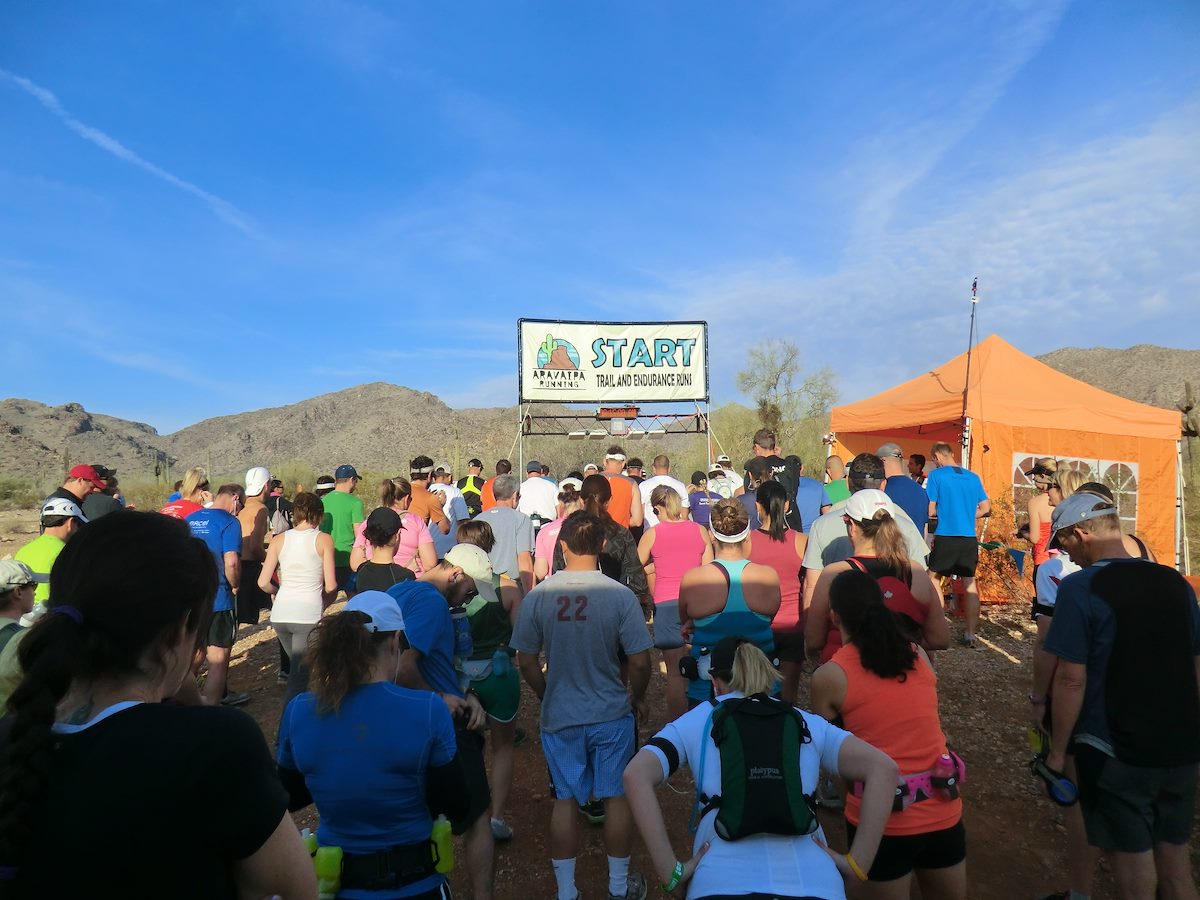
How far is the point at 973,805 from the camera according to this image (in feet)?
14.0

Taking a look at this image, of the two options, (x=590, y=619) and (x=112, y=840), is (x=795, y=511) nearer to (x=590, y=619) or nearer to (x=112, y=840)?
(x=590, y=619)

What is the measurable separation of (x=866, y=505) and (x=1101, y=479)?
29.7 ft

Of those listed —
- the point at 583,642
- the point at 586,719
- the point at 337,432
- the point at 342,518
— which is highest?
the point at 337,432

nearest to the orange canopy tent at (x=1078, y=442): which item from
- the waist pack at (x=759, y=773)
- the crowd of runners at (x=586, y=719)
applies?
the crowd of runners at (x=586, y=719)

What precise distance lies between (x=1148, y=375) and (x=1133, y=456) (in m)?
44.6

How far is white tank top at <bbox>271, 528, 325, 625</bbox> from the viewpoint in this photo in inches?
202

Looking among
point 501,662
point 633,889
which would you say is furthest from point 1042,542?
point 501,662

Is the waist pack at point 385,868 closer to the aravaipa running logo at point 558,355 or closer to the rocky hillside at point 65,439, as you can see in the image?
the aravaipa running logo at point 558,355

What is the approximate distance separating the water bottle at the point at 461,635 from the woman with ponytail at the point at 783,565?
1.87 metres

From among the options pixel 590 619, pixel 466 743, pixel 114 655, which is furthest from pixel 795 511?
pixel 114 655

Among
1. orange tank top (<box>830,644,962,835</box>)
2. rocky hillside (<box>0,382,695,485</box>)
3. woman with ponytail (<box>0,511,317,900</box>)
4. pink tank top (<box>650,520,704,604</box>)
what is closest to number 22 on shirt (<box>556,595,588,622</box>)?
orange tank top (<box>830,644,962,835</box>)

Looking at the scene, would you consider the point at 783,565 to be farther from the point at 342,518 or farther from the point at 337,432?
the point at 337,432

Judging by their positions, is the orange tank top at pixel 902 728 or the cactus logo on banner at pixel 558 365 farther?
the cactus logo on banner at pixel 558 365

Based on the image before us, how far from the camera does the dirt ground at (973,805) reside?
11.9ft
